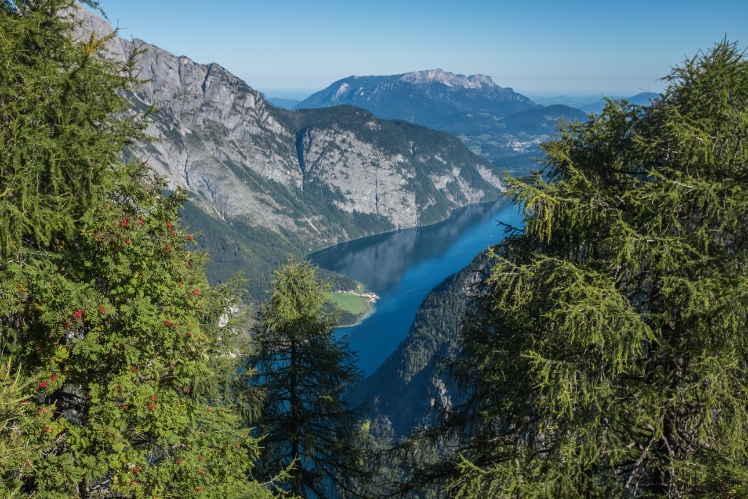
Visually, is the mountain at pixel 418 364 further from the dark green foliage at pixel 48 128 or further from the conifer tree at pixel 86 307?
the dark green foliage at pixel 48 128

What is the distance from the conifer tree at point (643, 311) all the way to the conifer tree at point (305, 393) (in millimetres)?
8017

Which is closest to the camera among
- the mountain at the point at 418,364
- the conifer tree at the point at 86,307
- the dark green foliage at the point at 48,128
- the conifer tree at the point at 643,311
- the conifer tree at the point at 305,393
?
the conifer tree at the point at 643,311

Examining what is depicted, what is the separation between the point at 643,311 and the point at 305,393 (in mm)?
10484

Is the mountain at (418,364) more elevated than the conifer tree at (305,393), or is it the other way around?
the conifer tree at (305,393)

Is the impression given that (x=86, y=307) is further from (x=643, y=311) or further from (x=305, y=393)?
(x=305, y=393)

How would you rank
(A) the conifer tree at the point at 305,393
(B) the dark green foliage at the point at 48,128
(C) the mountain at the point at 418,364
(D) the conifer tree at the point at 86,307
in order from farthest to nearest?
1. (C) the mountain at the point at 418,364
2. (A) the conifer tree at the point at 305,393
3. (B) the dark green foliage at the point at 48,128
4. (D) the conifer tree at the point at 86,307

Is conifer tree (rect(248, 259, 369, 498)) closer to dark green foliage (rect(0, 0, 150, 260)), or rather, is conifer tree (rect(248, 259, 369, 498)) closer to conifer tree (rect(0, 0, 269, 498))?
conifer tree (rect(0, 0, 269, 498))

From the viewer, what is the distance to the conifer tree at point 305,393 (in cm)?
1434

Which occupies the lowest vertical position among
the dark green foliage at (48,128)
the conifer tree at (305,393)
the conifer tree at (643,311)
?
the conifer tree at (305,393)

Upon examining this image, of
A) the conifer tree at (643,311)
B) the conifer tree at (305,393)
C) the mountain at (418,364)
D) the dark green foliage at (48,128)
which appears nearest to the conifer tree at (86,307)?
the dark green foliage at (48,128)

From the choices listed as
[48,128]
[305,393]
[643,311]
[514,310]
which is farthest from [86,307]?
[305,393]

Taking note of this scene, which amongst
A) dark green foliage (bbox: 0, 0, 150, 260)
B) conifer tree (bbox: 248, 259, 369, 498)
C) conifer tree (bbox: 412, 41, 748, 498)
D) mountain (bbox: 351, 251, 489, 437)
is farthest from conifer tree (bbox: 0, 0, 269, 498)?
mountain (bbox: 351, 251, 489, 437)

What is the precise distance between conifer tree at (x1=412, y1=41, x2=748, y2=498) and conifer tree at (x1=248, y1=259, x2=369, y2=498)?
8017 millimetres

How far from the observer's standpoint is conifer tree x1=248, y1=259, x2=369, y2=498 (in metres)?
14.3
